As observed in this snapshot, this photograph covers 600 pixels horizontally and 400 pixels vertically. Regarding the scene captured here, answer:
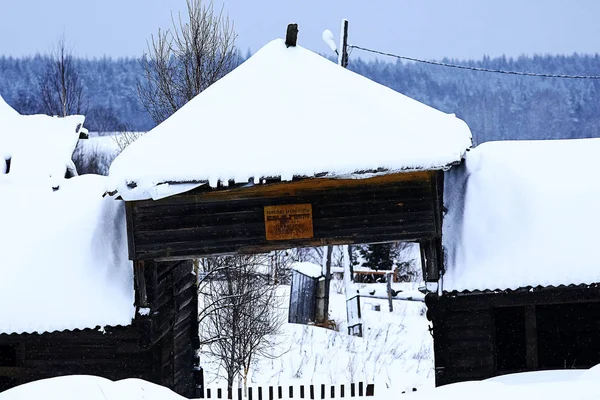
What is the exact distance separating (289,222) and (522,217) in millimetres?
3691

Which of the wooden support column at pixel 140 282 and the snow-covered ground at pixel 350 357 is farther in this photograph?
the snow-covered ground at pixel 350 357

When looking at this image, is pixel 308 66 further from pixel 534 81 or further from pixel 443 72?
pixel 534 81

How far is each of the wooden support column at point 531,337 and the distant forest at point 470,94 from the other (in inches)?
1948

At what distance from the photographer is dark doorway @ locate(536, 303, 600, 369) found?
13.4 m

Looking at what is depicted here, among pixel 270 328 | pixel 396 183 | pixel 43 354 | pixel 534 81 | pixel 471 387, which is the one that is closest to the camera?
pixel 471 387

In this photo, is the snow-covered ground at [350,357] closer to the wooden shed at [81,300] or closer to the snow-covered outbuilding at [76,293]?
the snow-covered outbuilding at [76,293]

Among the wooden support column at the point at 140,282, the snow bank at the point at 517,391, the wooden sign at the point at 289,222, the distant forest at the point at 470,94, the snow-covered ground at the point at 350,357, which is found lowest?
the snow-covered ground at the point at 350,357

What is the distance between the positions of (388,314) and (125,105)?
5096 centimetres

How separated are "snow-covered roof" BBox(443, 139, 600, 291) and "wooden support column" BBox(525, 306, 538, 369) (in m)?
0.75

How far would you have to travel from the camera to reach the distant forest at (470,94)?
208 ft

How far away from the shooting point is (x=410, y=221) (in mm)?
11547

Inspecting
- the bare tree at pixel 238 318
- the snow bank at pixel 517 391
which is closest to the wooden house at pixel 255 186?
the snow bank at pixel 517 391

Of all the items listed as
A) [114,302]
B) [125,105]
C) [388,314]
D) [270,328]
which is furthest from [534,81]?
[114,302]

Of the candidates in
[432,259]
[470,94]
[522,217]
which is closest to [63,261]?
[432,259]
